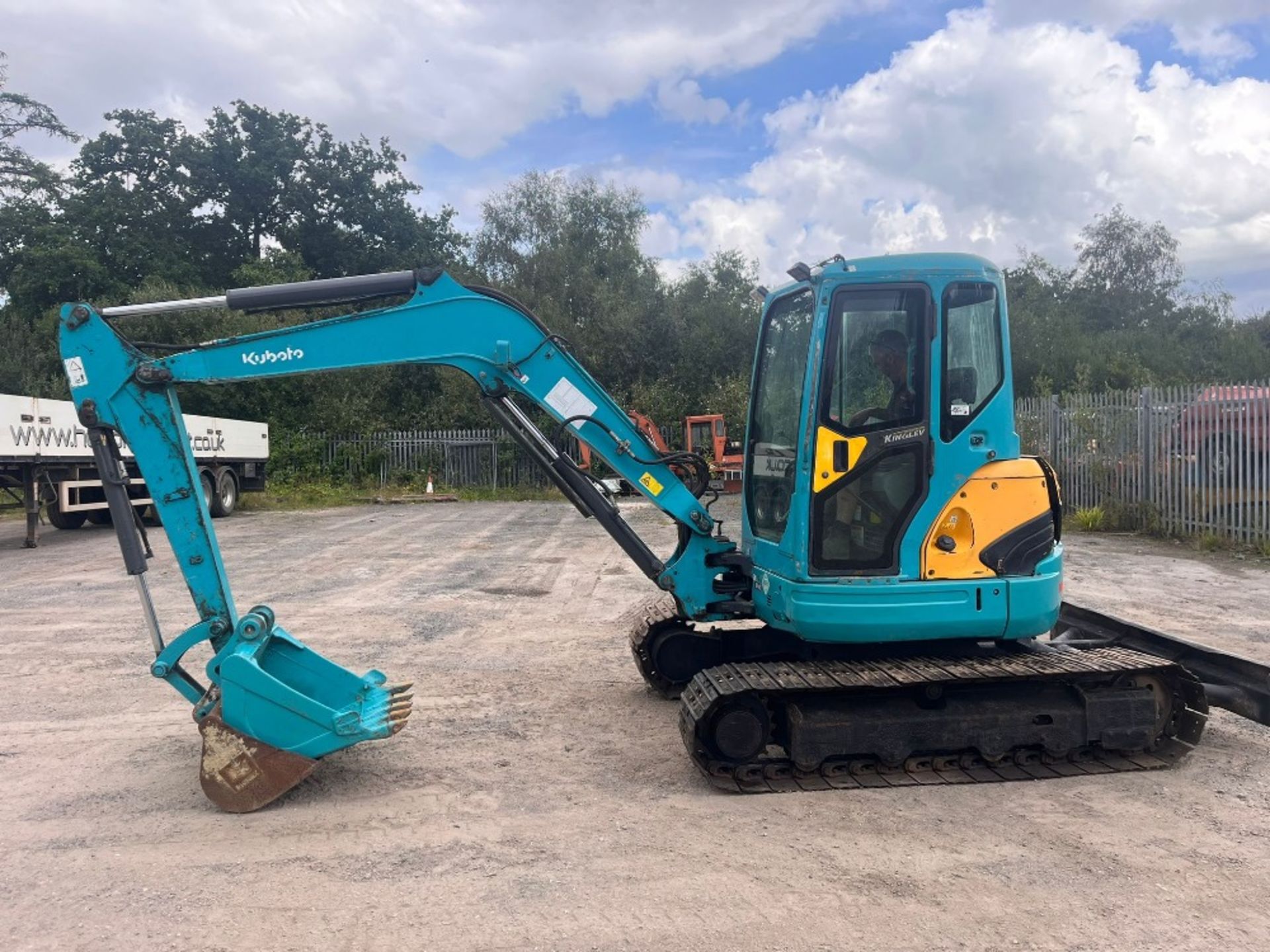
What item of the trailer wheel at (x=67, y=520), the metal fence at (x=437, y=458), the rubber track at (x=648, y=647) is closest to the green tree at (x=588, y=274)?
the metal fence at (x=437, y=458)

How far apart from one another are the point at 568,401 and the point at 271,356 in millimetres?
1588

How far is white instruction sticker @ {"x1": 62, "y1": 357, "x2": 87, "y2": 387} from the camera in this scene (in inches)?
188

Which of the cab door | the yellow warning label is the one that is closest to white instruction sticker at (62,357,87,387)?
the yellow warning label

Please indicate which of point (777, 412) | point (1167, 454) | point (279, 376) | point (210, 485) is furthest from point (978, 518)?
point (210, 485)

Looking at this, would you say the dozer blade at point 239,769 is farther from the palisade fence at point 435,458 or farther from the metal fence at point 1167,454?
the palisade fence at point 435,458

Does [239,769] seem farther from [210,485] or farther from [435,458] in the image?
[435,458]

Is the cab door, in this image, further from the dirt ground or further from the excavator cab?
the dirt ground

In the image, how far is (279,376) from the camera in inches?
192

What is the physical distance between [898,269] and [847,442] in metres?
0.96

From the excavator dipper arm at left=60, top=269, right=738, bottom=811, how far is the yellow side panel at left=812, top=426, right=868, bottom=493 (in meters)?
0.87

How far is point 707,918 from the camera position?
3533mm

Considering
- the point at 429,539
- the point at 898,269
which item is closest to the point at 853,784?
the point at 898,269

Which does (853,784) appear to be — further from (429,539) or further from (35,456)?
(35,456)

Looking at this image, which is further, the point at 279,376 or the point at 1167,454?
the point at 1167,454
